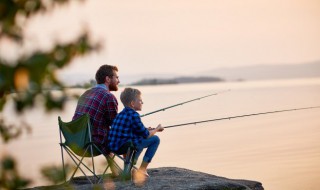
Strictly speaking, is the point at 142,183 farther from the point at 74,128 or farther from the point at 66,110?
the point at 66,110

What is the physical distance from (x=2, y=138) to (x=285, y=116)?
18314mm

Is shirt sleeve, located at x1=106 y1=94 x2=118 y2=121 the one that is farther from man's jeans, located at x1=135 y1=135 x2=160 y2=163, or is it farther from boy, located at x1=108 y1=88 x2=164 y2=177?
man's jeans, located at x1=135 y1=135 x2=160 y2=163

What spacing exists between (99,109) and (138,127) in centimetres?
40

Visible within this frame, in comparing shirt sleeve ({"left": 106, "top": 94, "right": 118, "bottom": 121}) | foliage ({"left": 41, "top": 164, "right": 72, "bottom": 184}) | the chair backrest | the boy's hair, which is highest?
foliage ({"left": 41, "top": 164, "right": 72, "bottom": 184})

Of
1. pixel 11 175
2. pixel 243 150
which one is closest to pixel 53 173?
pixel 11 175

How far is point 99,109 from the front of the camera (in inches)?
232

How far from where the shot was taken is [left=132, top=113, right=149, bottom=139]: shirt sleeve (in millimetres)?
5668

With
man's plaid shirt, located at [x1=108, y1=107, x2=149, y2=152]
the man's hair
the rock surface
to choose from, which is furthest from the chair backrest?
the man's hair

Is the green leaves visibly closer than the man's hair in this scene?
Yes

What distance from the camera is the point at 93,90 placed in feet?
19.6

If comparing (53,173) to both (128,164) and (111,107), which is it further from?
(111,107)

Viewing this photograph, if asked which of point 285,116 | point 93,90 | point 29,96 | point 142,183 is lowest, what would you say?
point 285,116

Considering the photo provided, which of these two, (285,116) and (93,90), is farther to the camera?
(285,116)

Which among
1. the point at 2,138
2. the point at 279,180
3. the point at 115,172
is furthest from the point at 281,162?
the point at 2,138
